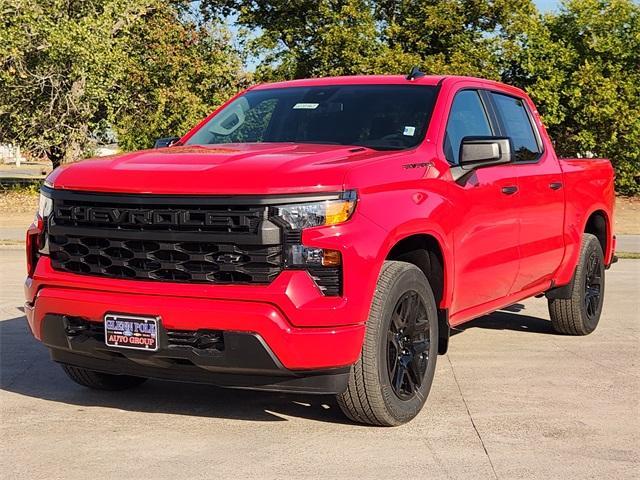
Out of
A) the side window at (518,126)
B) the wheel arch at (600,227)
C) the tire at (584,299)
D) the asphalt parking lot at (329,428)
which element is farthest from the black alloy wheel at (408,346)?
the wheel arch at (600,227)

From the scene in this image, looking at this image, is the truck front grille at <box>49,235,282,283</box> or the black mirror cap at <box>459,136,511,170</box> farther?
the black mirror cap at <box>459,136,511,170</box>

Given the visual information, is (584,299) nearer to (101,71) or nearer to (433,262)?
(433,262)

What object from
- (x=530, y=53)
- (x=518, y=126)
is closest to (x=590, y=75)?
(x=530, y=53)

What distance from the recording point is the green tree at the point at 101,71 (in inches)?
980

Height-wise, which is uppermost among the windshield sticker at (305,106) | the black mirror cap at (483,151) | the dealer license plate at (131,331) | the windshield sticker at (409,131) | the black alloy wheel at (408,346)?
the windshield sticker at (305,106)

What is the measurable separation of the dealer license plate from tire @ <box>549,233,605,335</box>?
14.2 feet

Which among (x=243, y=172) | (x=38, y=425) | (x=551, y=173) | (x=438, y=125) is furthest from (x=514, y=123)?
(x=38, y=425)

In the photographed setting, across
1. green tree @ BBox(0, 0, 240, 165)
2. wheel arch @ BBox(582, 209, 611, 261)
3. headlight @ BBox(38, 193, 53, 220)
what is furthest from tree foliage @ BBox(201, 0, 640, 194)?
headlight @ BBox(38, 193, 53, 220)

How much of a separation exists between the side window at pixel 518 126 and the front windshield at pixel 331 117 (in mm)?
1011

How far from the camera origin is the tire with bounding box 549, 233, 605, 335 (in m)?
8.23

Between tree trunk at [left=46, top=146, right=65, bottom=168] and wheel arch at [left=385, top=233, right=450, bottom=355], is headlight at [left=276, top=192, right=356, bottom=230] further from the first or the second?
tree trunk at [left=46, top=146, right=65, bottom=168]

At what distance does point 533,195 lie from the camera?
7047mm

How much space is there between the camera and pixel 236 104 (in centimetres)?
707

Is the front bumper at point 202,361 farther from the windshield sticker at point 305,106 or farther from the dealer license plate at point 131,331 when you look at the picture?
the windshield sticker at point 305,106
